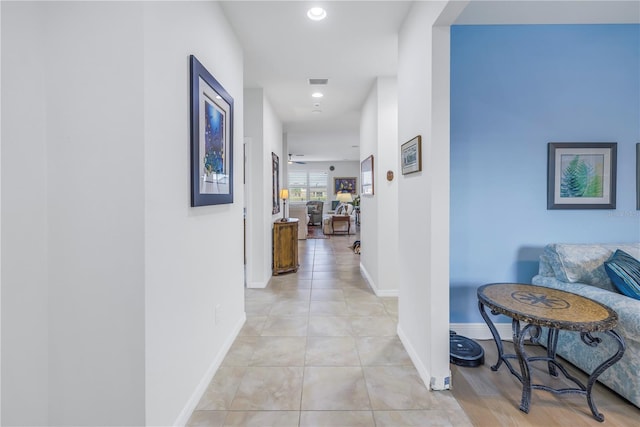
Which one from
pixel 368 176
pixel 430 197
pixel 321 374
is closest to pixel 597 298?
pixel 430 197

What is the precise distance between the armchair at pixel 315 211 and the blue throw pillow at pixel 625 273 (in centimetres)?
989

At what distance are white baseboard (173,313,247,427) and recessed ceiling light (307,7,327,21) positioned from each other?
268 centimetres

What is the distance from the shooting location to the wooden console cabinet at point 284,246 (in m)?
4.73

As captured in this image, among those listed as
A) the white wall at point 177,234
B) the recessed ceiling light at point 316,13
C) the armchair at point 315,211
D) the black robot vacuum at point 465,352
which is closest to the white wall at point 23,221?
the white wall at point 177,234

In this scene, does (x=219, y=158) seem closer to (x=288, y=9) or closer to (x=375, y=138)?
(x=288, y=9)

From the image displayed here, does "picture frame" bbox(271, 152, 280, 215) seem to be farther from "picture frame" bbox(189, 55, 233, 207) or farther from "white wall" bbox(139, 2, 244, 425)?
"white wall" bbox(139, 2, 244, 425)

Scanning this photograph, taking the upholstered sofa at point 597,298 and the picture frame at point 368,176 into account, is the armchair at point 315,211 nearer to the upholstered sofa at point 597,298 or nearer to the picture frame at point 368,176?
the picture frame at point 368,176

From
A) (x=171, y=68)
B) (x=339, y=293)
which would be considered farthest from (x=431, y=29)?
(x=339, y=293)

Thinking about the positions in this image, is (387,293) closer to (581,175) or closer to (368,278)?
(368,278)

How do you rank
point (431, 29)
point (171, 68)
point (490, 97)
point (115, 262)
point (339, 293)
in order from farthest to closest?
point (339, 293) → point (490, 97) → point (431, 29) → point (171, 68) → point (115, 262)

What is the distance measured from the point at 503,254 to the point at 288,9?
2.69m

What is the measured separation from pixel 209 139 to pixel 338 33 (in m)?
1.58

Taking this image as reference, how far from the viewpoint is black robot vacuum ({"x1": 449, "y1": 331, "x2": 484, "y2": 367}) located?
2.27m

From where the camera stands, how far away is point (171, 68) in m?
1.55
